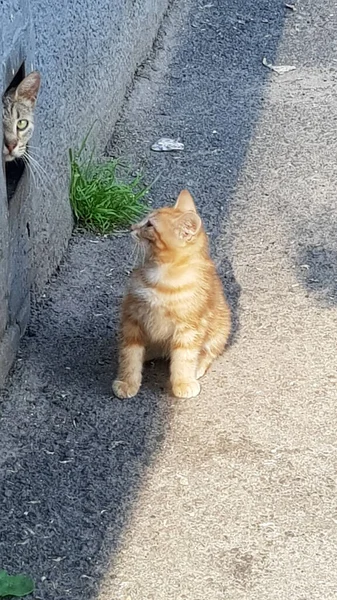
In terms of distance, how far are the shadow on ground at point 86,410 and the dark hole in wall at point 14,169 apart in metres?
0.63

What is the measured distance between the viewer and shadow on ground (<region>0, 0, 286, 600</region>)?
342 centimetres

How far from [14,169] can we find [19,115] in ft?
1.07

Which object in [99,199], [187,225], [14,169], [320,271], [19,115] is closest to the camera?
[187,225]

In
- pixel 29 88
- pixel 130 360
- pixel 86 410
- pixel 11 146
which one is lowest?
pixel 86 410

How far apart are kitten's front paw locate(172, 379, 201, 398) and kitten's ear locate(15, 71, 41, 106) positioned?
127 cm

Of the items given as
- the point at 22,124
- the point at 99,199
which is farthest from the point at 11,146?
the point at 99,199

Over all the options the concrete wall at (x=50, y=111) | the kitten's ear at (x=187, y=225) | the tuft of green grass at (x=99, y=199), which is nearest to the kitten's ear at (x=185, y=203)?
the kitten's ear at (x=187, y=225)

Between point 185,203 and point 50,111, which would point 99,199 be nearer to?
point 50,111

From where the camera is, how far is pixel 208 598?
3229 millimetres

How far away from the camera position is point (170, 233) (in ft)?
13.1

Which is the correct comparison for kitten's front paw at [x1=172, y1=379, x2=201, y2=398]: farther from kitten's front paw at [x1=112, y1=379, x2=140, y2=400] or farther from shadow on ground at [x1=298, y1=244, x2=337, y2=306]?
shadow on ground at [x1=298, y1=244, x2=337, y2=306]

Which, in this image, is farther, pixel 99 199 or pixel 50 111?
pixel 99 199

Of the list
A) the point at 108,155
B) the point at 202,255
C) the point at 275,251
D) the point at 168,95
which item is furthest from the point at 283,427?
the point at 168,95

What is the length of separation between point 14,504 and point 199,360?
1032 millimetres
